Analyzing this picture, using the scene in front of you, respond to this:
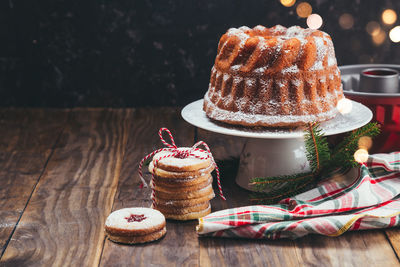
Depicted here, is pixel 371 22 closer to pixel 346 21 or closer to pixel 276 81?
pixel 346 21

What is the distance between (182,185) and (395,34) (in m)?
1.32

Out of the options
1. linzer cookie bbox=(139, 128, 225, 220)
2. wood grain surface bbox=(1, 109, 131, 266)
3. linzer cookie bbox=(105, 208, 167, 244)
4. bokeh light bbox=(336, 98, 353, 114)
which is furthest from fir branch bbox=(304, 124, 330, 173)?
wood grain surface bbox=(1, 109, 131, 266)

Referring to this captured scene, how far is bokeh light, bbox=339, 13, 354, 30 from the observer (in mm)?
2186

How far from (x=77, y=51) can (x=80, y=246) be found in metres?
1.19

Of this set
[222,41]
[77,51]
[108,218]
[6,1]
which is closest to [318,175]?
[222,41]

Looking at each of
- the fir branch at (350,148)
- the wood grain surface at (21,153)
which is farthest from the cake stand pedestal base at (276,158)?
the wood grain surface at (21,153)

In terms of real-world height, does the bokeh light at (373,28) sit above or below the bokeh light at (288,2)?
below

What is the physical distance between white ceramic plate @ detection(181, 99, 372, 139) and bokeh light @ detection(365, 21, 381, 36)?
2.27 feet

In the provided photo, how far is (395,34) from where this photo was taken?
221 cm

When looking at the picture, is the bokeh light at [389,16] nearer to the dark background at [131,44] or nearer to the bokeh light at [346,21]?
the dark background at [131,44]

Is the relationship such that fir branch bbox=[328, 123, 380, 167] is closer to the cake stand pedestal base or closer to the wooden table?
the cake stand pedestal base

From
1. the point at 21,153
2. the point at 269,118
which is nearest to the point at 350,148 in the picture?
the point at 269,118

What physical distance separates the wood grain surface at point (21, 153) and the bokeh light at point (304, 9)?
1023mm

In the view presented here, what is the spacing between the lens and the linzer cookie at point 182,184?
1.31 metres
